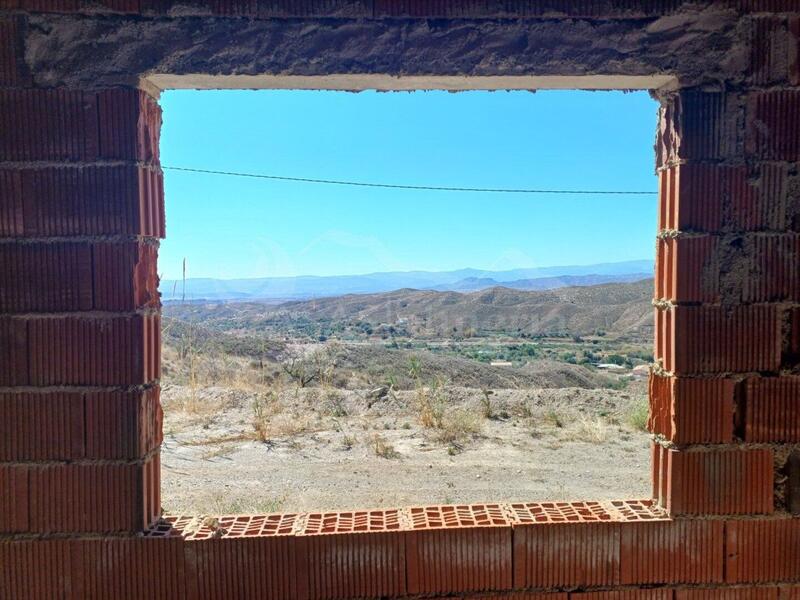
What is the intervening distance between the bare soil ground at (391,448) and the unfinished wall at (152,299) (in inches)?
101

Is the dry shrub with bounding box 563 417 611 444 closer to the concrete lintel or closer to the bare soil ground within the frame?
the bare soil ground

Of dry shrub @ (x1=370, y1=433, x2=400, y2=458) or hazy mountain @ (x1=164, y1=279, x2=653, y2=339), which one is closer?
dry shrub @ (x1=370, y1=433, x2=400, y2=458)

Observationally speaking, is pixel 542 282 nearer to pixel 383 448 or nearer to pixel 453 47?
pixel 383 448

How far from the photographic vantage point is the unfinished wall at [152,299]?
2195mm

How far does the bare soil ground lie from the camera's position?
5.21 meters

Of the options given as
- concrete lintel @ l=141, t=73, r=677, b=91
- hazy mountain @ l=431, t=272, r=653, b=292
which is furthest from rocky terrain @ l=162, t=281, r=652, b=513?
hazy mountain @ l=431, t=272, r=653, b=292

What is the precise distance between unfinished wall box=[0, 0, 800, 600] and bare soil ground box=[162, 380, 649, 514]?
258 centimetres

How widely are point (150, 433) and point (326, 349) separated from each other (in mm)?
15304

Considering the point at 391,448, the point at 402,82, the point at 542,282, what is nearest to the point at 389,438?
the point at 391,448

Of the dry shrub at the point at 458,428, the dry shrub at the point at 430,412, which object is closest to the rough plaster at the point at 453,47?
the dry shrub at the point at 458,428

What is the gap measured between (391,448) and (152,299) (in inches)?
181

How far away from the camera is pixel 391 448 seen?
6582 mm

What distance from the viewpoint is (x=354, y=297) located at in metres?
45.9

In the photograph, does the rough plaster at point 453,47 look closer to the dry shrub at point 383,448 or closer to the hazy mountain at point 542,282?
the dry shrub at point 383,448
